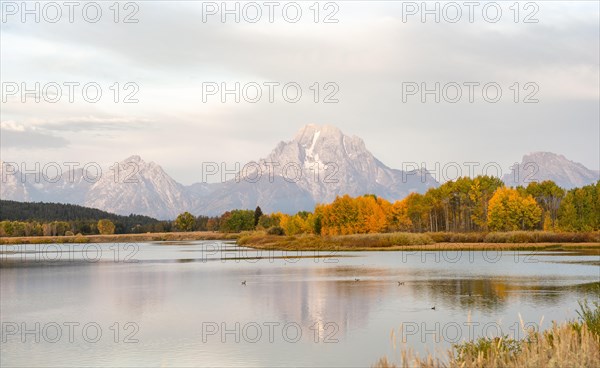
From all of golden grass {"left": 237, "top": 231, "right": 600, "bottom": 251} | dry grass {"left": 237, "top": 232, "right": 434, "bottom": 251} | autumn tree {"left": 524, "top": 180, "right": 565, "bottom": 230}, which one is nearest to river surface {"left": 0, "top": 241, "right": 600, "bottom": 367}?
golden grass {"left": 237, "top": 231, "right": 600, "bottom": 251}

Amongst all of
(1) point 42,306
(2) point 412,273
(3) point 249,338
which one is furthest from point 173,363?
(2) point 412,273

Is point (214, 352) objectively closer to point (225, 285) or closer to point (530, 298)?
point (530, 298)

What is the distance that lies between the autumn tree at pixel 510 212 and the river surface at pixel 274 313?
2701 inches

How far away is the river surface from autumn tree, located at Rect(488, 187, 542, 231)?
68.6m

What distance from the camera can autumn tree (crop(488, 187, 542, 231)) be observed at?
144000 mm

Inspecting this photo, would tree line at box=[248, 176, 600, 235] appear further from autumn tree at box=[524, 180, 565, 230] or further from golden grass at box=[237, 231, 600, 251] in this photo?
golden grass at box=[237, 231, 600, 251]

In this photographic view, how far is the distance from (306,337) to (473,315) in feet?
36.3

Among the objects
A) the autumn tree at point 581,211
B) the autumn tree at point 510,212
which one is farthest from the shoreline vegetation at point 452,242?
the autumn tree at point 581,211

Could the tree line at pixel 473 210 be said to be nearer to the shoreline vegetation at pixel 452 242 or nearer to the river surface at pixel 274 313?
the shoreline vegetation at pixel 452 242

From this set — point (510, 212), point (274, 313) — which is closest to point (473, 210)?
point (510, 212)

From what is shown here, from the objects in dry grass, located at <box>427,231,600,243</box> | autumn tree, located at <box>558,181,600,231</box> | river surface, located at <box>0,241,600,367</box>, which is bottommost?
river surface, located at <box>0,241,600,367</box>

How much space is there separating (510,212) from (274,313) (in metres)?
113

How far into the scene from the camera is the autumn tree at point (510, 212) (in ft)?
472

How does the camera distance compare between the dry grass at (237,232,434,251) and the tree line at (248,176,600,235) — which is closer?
the dry grass at (237,232,434,251)
